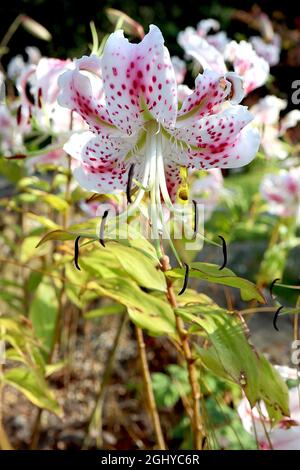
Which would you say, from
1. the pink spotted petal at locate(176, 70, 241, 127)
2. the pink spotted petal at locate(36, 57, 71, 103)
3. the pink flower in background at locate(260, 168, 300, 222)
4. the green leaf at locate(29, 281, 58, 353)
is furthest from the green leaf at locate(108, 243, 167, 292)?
the pink flower in background at locate(260, 168, 300, 222)

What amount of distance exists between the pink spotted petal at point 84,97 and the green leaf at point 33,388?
1.27 ft

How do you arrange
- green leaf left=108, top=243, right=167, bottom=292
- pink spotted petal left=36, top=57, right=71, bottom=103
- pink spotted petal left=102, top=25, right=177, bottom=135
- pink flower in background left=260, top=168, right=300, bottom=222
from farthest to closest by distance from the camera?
pink flower in background left=260, top=168, right=300, bottom=222 < pink spotted petal left=36, top=57, right=71, bottom=103 < green leaf left=108, top=243, right=167, bottom=292 < pink spotted petal left=102, top=25, right=177, bottom=135

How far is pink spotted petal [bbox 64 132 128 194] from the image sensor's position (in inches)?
25.5

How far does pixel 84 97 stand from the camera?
0.59 m

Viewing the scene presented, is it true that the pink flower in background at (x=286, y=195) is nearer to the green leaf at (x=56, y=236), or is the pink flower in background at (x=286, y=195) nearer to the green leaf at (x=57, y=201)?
the green leaf at (x=57, y=201)

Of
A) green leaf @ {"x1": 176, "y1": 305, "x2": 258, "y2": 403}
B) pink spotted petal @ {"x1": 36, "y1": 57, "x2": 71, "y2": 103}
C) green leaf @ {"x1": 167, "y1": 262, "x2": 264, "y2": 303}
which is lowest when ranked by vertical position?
green leaf @ {"x1": 176, "y1": 305, "x2": 258, "y2": 403}

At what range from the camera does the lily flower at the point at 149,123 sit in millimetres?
543

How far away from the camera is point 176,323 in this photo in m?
0.69

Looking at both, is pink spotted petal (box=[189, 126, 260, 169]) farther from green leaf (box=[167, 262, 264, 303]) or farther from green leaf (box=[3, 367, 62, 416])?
green leaf (box=[3, 367, 62, 416])

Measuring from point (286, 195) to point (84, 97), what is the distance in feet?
3.46

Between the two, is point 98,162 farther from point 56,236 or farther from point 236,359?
point 236,359

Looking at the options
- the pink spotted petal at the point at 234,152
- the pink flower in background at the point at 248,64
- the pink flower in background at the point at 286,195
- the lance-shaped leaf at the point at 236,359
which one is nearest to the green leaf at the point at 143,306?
the lance-shaped leaf at the point at 236,359

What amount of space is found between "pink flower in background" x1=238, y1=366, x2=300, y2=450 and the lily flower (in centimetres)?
24
